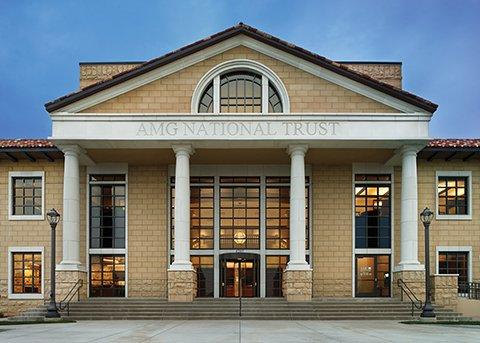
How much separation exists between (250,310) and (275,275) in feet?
21.2

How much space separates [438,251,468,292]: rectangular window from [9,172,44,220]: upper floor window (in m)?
21.8

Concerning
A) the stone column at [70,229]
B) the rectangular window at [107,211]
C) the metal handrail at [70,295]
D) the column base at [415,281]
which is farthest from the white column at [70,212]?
Result: the column base at [415,281]

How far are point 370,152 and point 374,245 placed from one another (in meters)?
5.35

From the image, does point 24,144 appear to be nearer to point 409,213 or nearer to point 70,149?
point 70,149

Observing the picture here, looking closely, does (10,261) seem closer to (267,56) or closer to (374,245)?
(267,56)

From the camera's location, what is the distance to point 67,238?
93.2ft

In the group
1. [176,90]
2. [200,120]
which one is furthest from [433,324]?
[176,90]

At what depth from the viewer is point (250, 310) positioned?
26.0m

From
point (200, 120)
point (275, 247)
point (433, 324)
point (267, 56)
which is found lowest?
point (433, 324)

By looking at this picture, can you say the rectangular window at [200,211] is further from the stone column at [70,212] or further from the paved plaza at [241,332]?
the paved plaza at [241,332]

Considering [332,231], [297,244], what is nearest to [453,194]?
[332,231]

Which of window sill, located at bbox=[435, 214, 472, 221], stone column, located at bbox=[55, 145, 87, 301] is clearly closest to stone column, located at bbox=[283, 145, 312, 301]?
window sill, located at bbox=[435, 214, 472, 221]

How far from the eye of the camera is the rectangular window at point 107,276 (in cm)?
3189

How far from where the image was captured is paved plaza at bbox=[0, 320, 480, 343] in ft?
55.3
